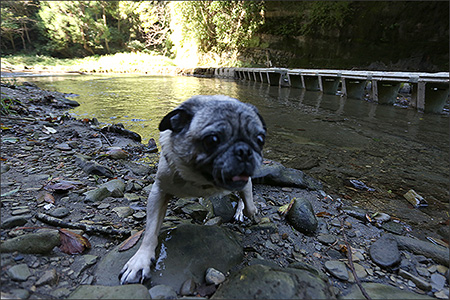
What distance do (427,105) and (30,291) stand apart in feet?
43.4

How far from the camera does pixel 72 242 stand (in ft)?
7.14

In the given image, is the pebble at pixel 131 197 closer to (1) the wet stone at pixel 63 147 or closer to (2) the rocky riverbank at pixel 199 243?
(2) the rocky riverbank at pixel 199 243

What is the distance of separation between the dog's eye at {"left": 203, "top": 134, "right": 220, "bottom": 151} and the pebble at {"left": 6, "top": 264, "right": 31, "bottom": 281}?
1.59 m

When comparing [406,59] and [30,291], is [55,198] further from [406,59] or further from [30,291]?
[406,59]

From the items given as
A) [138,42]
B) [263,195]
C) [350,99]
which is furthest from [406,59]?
[138,42]

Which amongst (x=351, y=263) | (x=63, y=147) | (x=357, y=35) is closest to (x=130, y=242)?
(x=351, y=263)

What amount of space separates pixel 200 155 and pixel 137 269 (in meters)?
1.06

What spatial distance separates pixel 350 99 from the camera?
1339cm

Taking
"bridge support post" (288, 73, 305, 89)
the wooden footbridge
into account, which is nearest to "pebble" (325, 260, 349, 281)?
the wooden footbridge

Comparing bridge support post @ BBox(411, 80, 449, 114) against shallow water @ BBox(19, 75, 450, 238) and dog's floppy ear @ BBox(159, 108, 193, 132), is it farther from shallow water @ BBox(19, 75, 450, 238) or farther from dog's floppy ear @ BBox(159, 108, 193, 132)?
dog's floppy ear @ BBox(159, 108, 193, 132)

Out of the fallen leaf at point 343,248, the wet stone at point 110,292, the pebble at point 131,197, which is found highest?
the pebble at point 131,197

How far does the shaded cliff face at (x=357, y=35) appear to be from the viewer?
18.0m

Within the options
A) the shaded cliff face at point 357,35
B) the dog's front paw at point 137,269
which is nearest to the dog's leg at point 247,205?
the dog's front paw at point 137,269

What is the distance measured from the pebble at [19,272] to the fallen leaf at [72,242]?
12.7 inches
